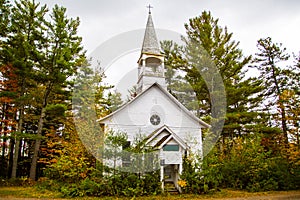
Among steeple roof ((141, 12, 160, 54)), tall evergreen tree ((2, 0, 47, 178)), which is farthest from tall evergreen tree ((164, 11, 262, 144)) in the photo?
tall evergreen tree ((2, 0, 47, 178))

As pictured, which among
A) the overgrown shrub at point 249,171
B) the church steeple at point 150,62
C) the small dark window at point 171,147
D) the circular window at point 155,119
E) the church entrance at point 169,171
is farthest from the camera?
the church steeple at point 150,62

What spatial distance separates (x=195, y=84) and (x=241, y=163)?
8712 mm

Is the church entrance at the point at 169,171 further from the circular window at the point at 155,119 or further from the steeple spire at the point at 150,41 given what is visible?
the steeple spire at the point at 150,41

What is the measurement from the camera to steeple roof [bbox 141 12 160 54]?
17356 mm

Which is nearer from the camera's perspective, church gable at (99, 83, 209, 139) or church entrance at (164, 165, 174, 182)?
church entrance at (164, 165, 174, 182)

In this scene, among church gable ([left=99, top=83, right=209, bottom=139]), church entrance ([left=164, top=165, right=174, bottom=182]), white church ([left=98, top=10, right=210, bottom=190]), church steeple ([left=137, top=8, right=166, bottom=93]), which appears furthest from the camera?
church steeple ([left=137, top=8, right=166, bottom=93])

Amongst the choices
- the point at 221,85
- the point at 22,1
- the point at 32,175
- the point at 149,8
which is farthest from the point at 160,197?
the point at 22,1

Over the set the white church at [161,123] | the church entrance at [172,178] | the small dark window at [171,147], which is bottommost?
the church entrance at [172,178]

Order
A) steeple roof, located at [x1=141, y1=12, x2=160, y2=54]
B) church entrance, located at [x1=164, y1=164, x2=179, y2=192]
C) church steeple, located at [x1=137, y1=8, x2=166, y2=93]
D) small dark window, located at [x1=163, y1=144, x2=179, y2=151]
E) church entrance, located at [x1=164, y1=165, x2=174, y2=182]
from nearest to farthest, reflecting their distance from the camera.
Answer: small dark window, located at [x1=163, y1=144, x2=179, y2=151], church entrance, located at [x1=164, y1=164, x2=179, y2=192], church entrance, located at [x1=164, y1=165, x2=174, y2=182], church steeple, located at [x1=137, y1=8, x2=166, y2=93], steeple roof, located at [x1=141, y1=12, x2=160, y2=54]

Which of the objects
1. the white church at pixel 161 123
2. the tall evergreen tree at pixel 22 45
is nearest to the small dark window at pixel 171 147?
the white church at pixel 161 123

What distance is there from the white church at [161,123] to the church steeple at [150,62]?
0.07m

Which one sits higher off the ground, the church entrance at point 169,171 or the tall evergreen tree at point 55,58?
the tall evergreen tree at point 55,58

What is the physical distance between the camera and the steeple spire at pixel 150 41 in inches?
683

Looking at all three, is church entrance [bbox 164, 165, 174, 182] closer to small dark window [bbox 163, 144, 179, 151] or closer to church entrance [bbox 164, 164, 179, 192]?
church entrance [bbox 164, 164, 179, 192]
